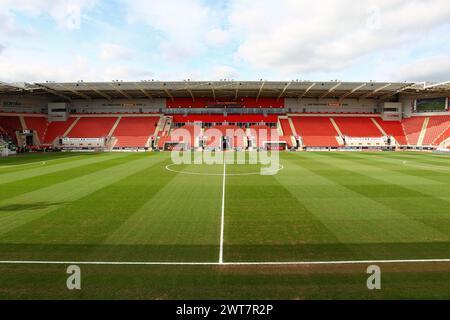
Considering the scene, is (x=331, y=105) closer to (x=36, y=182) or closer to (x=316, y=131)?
(x=316, y=131)

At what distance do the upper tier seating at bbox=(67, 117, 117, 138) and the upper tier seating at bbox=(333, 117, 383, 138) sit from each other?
48.5 metres

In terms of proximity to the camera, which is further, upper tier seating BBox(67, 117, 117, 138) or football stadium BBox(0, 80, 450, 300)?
upper tier seating BBox(67, 117, 117, 138)

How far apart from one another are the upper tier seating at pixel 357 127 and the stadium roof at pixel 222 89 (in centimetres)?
506

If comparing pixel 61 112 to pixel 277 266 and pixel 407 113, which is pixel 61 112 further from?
pixel 407 113

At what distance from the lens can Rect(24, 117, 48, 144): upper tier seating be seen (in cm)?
6057

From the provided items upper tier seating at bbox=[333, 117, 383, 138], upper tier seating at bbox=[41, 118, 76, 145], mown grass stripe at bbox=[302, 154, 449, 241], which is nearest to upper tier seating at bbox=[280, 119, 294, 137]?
upper tier seating at bbox=[333, 117, 383, 138]

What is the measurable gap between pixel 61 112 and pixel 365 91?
6323 centimetres

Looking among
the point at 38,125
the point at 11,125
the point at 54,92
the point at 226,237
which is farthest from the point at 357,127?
the point at 11,125

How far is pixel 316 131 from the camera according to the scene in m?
63.1

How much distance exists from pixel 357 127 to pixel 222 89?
2939 cm

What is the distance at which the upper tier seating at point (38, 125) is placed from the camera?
60569 millimetres

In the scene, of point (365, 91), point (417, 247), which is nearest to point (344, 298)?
point (417, 247)

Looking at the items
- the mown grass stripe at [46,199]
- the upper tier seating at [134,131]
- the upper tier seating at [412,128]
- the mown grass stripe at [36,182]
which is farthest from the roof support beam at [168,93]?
the upper tier seating at [412,128]

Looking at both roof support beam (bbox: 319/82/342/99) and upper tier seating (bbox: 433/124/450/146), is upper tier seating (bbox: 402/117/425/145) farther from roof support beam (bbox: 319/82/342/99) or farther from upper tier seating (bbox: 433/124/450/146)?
roof support beam (bbox: 319/82/342/99)
